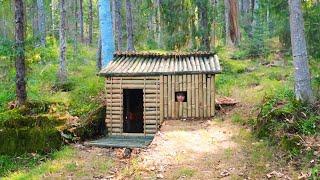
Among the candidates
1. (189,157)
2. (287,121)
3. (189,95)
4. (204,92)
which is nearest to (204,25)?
(204,92)

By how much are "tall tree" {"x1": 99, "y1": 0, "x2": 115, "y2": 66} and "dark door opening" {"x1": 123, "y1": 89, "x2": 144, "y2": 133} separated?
1.87 meters

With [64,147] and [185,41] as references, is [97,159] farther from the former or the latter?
[185,41]

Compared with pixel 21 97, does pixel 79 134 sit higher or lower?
lower

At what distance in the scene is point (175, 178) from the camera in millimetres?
8914

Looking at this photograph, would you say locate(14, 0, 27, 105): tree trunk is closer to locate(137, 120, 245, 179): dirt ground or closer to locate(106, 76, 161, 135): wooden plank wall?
locate(106, 76, 161, 135): wooden plank wall

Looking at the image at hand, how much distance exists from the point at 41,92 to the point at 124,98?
12.4 ft

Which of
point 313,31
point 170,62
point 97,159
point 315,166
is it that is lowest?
point 97,159

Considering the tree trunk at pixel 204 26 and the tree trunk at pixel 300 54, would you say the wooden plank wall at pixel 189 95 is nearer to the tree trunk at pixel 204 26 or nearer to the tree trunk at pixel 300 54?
the tree trunk at pixel 300 54

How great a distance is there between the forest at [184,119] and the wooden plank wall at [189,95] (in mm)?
440

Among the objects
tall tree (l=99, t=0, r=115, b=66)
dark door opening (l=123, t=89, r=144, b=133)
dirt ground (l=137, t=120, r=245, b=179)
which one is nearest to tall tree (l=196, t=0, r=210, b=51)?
dark door opening (l=123, t=89, r=144, b=133)

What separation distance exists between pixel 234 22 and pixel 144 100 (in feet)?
41.1

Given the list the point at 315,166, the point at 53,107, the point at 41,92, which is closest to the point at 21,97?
the point at 53,107

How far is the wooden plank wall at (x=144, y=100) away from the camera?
47.0 ft

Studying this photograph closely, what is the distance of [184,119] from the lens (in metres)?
14.3
